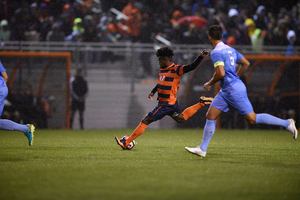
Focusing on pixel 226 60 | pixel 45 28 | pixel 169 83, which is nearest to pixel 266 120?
pixel 226 60

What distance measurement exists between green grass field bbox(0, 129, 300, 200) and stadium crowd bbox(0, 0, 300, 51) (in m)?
9.72

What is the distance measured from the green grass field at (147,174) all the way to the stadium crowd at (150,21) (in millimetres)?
9717

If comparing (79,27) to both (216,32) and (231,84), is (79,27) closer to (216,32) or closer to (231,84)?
(216,32)

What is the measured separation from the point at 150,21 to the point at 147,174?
1490 centimetres

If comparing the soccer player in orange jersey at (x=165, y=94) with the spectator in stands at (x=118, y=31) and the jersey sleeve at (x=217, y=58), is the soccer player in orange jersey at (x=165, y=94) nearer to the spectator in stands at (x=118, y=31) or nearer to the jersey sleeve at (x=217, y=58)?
the jersey sleeve at (x=217, y=58)

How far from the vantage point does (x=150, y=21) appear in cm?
1966

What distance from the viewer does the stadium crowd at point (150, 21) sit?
698 inches

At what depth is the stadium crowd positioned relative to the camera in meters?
17.7

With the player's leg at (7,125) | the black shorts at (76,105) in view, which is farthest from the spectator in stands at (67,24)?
the player's leg at (7,125)

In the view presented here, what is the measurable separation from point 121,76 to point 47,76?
2.65 meters

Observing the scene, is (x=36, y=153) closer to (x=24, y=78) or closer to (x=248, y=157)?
(x=248, y=157)


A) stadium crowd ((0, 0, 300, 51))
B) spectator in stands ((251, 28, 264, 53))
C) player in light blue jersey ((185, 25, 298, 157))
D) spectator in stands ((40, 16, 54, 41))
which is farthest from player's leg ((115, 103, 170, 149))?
spectator in stands ((251, 28, 264, 53))

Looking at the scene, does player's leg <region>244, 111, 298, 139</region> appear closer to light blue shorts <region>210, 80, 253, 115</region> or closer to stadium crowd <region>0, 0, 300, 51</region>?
light blue shorts <region>210, 80, 253, 115</region>

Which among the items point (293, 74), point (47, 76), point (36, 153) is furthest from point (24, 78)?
point (293, 74)
